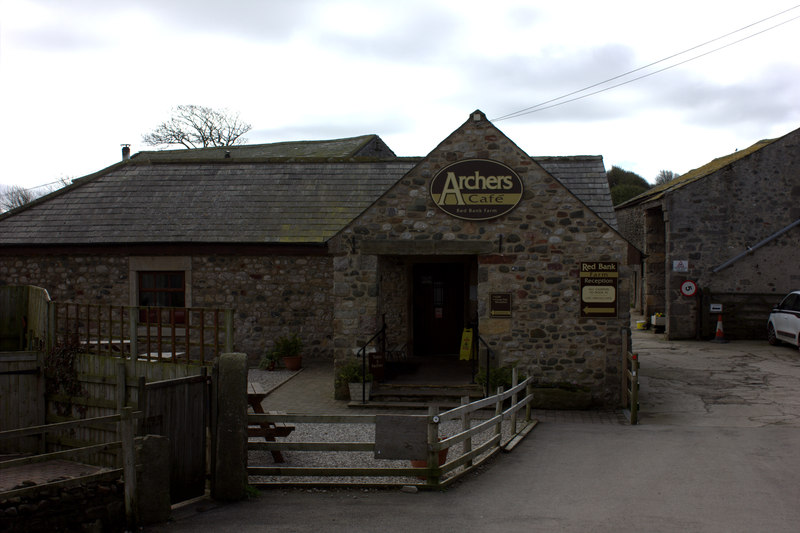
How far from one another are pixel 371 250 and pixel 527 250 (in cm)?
306

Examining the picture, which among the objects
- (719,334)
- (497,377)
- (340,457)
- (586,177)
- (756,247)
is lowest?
(340,457)

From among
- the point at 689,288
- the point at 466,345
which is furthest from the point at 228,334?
the point at 689,288

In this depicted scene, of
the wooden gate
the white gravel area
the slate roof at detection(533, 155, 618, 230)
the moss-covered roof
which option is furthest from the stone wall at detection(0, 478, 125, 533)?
the moss-covered roof

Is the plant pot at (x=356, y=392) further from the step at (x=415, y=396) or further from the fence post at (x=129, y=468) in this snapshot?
the fence post at (x=129, y=468)

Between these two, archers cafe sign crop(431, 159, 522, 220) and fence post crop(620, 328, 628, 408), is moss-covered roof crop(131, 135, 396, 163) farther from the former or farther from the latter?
fence post crop(620, 328, 628, 408)

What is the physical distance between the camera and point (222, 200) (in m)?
17.9

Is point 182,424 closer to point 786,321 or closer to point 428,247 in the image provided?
point 428,247

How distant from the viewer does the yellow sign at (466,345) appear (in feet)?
50.2

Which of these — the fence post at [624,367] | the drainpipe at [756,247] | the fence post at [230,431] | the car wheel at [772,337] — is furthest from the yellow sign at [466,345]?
the drainpipe at [756,247]

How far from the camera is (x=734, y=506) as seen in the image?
22.0 feet

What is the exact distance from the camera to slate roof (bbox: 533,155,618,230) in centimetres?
1505

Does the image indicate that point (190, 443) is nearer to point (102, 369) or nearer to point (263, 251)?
point (102, 369)

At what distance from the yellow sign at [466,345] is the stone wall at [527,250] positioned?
2467 millimetres

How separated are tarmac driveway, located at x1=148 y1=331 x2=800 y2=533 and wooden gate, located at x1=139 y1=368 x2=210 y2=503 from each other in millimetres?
424
